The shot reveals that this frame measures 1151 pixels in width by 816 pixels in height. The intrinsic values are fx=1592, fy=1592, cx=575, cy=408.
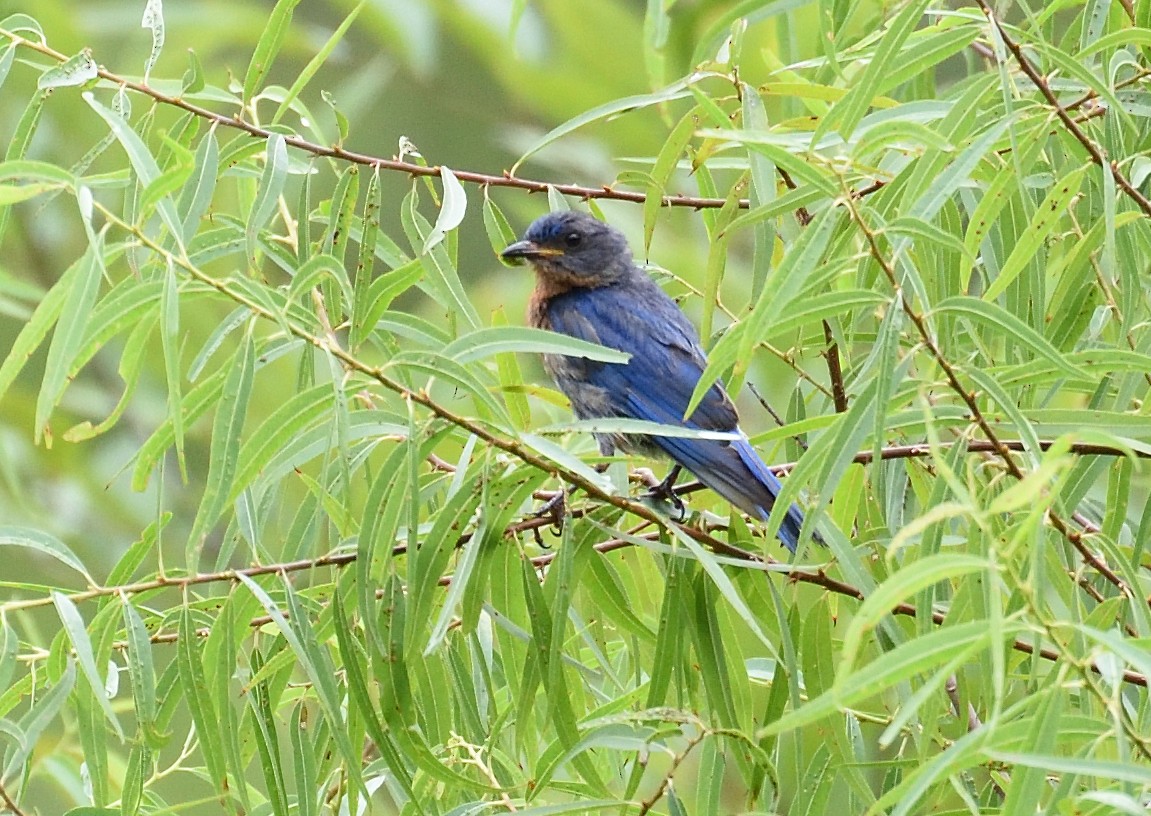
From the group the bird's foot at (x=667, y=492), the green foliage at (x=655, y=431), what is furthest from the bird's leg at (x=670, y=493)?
the green foliage at (x=655, y=431)

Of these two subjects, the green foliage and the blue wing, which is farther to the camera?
the blue wing

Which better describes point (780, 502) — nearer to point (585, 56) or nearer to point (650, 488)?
point (650, 488)

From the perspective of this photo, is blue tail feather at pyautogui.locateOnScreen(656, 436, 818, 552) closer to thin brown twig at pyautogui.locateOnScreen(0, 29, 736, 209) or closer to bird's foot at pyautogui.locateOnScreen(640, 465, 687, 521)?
bird's foot at pyautogui.locateOnScreen(640, 465, 687, 521)

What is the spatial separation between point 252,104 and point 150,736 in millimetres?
1074

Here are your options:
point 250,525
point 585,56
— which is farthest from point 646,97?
point 585,56

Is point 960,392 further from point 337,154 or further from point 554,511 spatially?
point 337,154

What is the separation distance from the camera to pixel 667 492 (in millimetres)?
3316

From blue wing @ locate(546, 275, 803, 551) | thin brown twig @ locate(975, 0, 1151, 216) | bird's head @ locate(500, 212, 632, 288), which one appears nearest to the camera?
thin brown twig @ locate(975, 0, 1151, 216)

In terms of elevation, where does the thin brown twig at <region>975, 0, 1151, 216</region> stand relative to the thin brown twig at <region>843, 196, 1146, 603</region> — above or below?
above

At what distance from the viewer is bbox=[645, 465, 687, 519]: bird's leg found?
3152 mm

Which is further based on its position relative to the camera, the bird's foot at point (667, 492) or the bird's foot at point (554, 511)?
the bird's foot at point (667, 492)

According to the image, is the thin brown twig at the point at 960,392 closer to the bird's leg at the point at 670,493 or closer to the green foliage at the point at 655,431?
the green foliage at the point at 655,431

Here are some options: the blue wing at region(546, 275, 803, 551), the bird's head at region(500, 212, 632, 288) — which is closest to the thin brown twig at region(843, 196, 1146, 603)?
the blue wing at region(546, 275, 803, 551)

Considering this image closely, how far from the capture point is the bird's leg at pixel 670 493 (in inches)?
124
